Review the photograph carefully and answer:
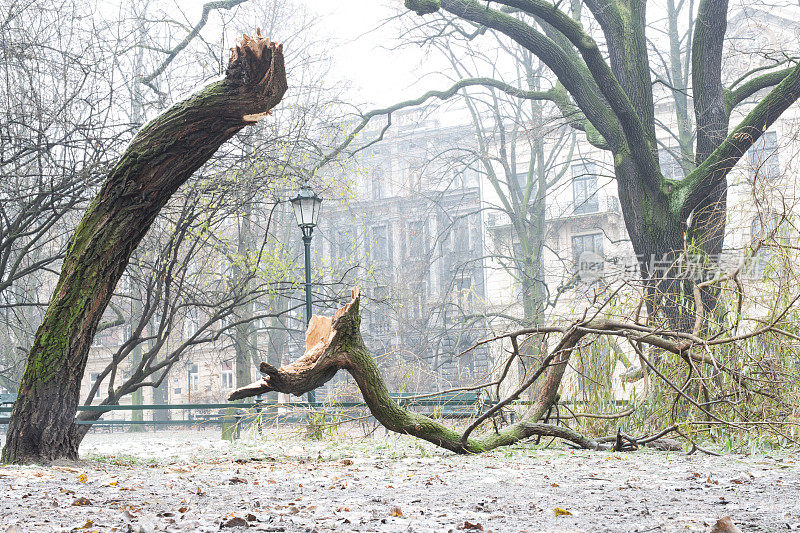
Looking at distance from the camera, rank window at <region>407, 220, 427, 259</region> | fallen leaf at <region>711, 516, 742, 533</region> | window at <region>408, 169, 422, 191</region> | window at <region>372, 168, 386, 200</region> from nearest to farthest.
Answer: fallen leaf at <region>711, 516, 742, 533</region> → window at <region>408, 169, 422, 191</region> → window at <region>407, 220, 427, 259</region> → window at <region>372, 168, 386, 200</region>

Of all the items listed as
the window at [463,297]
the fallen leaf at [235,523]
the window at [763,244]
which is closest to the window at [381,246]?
the window at [463,297]

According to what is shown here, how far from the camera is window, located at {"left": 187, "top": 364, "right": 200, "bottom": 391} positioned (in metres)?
33.6

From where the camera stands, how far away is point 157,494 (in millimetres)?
3928

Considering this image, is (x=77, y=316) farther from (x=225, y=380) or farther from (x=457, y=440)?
(x=225, y=380)

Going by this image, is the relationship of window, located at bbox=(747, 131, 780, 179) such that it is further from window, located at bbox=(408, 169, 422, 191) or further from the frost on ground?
window, located at bbox=(408, 169, 422, 191)

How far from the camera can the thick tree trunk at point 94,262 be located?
522 centimetres

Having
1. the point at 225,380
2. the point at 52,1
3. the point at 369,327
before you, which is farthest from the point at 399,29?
the point at 225,380

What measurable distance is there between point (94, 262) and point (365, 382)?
2.32m

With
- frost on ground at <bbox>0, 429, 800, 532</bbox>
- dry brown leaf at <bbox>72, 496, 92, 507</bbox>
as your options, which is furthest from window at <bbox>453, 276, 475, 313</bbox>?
dry brown leaf at <bbox>72, 496, 92, 507</bbox>

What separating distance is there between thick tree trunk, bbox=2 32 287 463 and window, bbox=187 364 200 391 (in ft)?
95.1

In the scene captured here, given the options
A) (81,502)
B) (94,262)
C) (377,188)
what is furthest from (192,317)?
(377,188)

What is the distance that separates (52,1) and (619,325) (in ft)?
25.4

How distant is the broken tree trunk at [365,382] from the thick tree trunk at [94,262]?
1563mm

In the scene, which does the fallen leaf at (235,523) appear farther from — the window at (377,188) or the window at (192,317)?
the window at (377,188)
